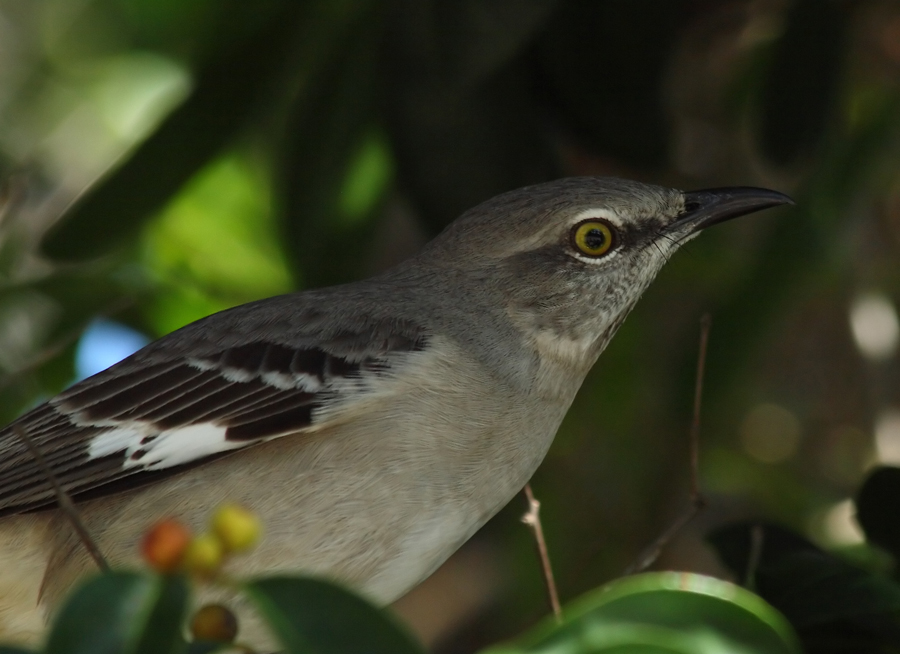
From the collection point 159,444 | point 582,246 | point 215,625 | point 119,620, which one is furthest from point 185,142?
point 119,620

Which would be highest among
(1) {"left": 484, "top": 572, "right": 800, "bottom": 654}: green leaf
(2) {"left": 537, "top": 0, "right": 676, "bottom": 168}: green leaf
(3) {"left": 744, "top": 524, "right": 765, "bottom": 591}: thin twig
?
(2) {"left": 537, "top": 0, "right": 676, "bottom": 168}: green leaf

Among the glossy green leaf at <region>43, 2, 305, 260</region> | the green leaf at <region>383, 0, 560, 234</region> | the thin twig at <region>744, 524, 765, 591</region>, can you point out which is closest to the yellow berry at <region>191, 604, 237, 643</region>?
the thin twig at <region>744, 524, 765, 591</region>

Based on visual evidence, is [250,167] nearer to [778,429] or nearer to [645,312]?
[645,312]

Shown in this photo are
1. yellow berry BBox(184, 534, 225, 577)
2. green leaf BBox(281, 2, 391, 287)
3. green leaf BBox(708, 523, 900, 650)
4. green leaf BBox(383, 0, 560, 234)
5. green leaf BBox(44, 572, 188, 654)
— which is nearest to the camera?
green leaf BBox(44, 572, 188, 654)

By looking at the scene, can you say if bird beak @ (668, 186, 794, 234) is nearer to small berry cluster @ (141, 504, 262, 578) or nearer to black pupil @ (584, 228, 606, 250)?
black pupil @ (584, 228, 606, 250)

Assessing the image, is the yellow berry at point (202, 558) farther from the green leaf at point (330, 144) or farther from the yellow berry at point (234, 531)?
the green leaf at point (330, 144)

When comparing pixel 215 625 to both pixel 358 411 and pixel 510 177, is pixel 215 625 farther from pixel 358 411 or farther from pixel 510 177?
pixel 510 177

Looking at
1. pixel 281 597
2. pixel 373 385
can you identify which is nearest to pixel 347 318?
pixel 373 385

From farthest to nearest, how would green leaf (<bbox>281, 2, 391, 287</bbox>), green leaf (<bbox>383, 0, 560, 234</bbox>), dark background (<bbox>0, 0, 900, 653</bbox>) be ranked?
1. green leaf (<bbox>281, 2, 391, 287</bbox>)
2. dark background (<bbox>0, 0, 900, 653</bbox>)
3. green leaf (<bbox>383, 0, 560, 234</bbox>)
